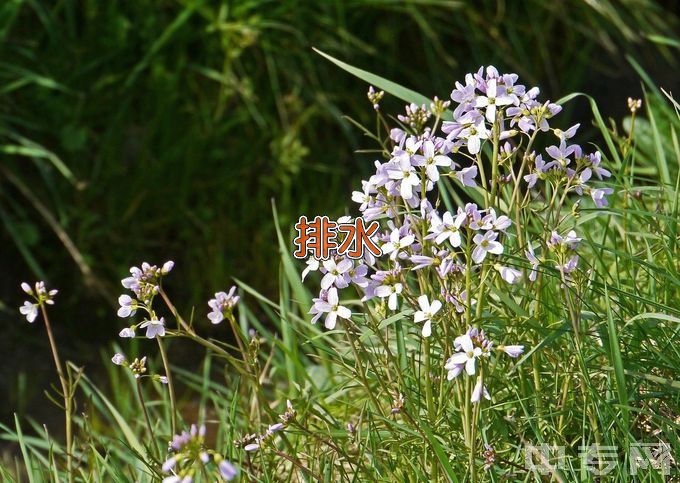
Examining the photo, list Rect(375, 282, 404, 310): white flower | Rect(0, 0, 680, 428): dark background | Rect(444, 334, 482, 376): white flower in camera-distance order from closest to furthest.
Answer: Rect(444, 334, 482, 376): white flower → Rect(375, 282, 404, 310): white flower → Rect(0, 0, 680, 428): dark background

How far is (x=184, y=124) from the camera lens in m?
3.35

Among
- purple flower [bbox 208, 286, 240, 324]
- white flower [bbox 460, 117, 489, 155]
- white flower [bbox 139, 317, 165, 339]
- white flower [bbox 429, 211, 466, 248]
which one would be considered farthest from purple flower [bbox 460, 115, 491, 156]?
white flower [bbox 139, 317, 165, 339]

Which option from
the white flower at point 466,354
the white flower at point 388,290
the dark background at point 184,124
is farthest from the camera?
the dark background at point 184,124

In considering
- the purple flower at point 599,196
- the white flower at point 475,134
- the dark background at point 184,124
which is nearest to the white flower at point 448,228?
the white flower at point 475,134

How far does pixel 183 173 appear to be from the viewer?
132 inches

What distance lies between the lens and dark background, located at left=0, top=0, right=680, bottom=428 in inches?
125

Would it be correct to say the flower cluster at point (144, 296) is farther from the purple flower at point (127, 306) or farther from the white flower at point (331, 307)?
the white flower at point (331, 307)

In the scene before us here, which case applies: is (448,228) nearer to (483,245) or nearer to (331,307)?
(483,245)

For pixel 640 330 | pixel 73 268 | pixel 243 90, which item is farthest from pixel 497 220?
pixel 73 268

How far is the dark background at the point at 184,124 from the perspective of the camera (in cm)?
318

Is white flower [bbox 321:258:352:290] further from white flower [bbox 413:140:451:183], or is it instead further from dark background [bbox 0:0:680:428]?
dark background [bbox 0:0:680:428]

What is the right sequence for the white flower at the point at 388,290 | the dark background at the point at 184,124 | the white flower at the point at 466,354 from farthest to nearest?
the dark background at the point at 184,124 < the white flower at the point at 388,290 < the white flower at the point at 466,354

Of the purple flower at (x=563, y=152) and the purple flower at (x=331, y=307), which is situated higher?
the purple flower at (x=563, y=152)

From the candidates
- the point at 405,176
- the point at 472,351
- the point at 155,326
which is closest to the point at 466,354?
the point at 472,351
